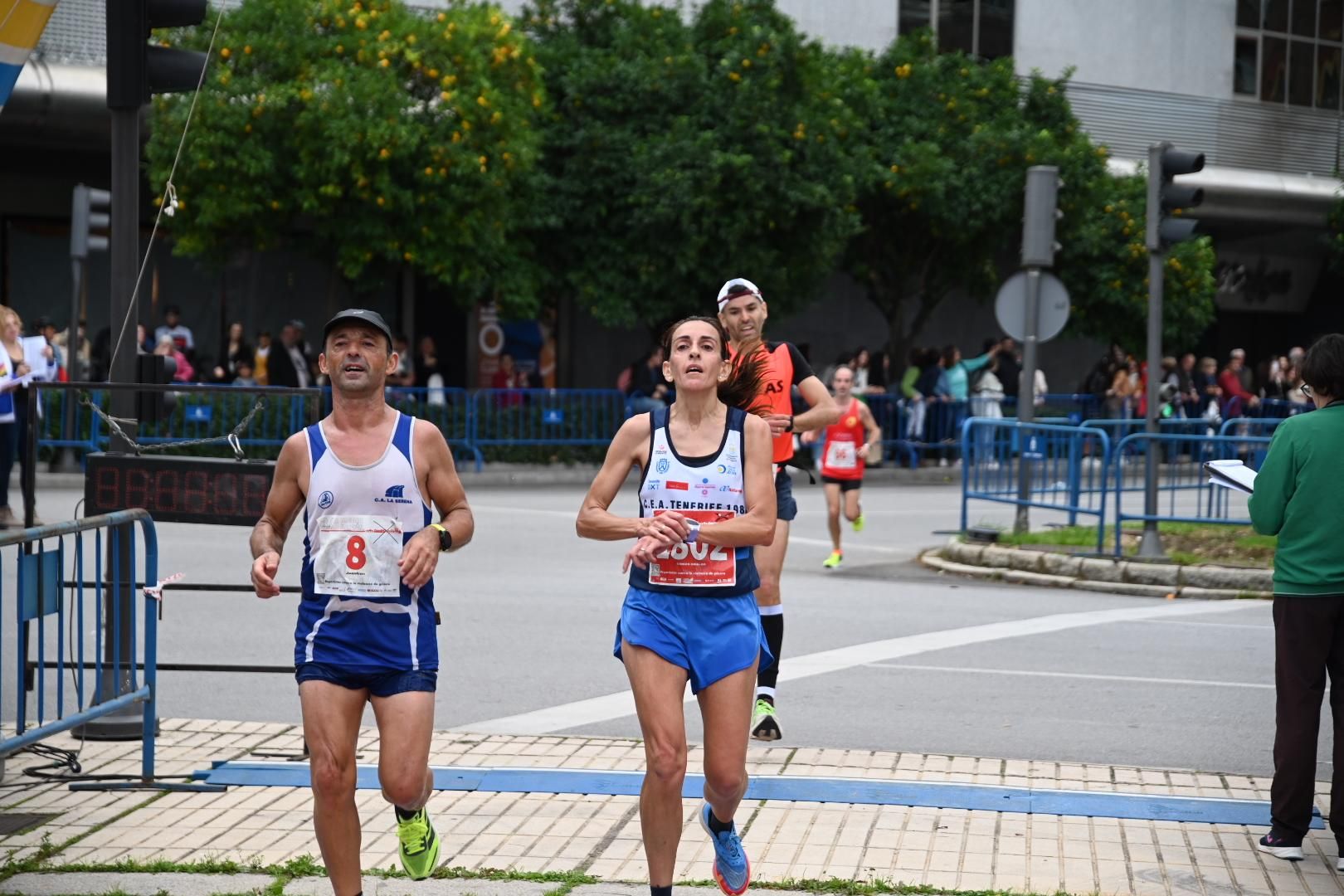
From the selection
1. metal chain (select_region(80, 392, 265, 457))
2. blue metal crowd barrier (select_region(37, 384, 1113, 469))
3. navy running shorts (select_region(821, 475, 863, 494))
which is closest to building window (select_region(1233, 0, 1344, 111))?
blue metal crowd barrier (select_region(37, 384, 1113, 469))

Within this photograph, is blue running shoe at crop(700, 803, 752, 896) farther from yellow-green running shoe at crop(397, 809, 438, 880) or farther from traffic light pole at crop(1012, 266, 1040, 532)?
traffic light pole at crop(1012, 266, 1040, 532)

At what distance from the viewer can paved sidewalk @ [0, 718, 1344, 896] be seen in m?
5.53

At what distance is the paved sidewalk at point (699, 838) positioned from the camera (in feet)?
18.1

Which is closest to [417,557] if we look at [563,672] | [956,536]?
[563,672]

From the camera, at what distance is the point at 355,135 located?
70.1 feet

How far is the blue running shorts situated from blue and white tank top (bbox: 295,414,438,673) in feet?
2.04

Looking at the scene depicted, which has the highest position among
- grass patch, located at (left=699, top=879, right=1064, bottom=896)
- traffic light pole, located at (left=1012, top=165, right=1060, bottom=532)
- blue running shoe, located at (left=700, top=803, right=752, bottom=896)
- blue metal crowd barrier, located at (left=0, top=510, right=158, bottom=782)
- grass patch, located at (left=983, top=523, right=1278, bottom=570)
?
traffic light pole, located at (left=1012, top=165, right=1060, bottom=532)

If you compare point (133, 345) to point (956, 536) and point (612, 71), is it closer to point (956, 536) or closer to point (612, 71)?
point (956, 536)

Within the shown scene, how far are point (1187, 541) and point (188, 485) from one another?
10.8 metres

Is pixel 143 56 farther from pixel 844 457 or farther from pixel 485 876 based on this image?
pixel 844 457

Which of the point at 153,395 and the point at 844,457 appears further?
the point at 844,457

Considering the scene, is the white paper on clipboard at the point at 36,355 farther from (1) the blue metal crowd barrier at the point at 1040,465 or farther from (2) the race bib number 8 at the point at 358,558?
(2) the race bib number 8 at the point at 358,558

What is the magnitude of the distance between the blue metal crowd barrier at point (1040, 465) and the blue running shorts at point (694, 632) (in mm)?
9799

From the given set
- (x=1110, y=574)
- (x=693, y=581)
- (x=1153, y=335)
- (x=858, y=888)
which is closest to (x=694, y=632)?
A: (x=693, y=581)
